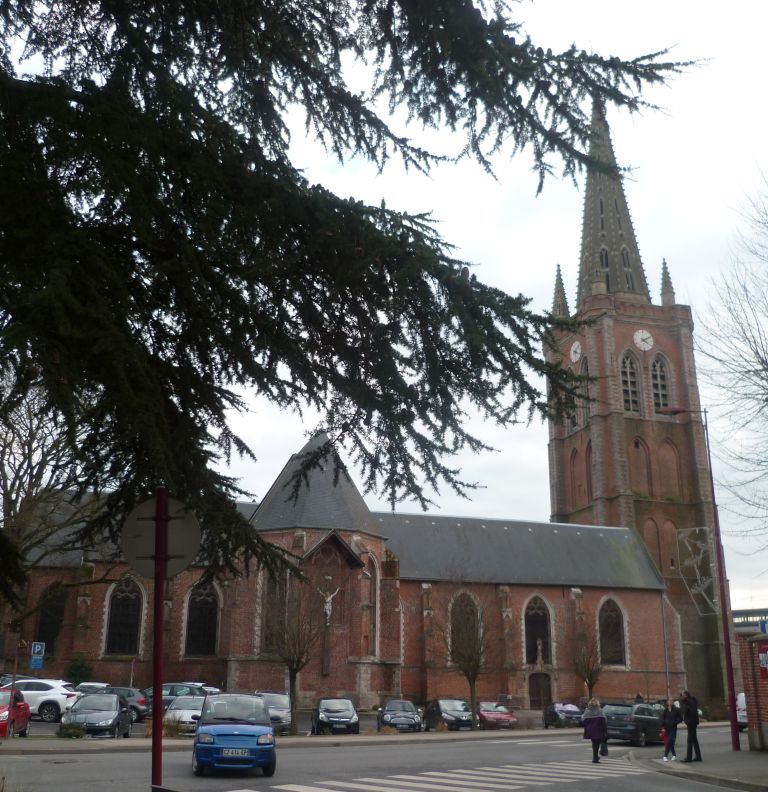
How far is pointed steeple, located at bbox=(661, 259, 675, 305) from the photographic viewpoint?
66.8 m

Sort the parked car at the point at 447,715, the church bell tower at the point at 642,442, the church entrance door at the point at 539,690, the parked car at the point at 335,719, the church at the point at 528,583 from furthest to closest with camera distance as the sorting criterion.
A: the church bell tower at the point at 642,442 → the church entrance door at the point at 539,690 → the church at the point at 528,583 → the parked car at the point at 447,715 → the parked car at the point at 335,719

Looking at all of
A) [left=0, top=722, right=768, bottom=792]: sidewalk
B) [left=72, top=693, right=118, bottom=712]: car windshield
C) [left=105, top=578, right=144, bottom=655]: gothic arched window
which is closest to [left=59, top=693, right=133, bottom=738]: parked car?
[left=72, top=693, right=118, bottom=712]: car windshield

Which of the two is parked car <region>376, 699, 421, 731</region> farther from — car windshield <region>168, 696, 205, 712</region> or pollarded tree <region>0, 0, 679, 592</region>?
pollarded tree <region>0, 0, 679, 592</region>

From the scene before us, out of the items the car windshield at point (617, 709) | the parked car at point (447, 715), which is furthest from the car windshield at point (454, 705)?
the car windshield at point (617, 709)

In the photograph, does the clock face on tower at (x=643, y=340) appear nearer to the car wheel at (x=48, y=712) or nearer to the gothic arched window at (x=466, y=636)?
the gothic arched window at (x=466, y=636)

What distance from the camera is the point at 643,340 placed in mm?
63812

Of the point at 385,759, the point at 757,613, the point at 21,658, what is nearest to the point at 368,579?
the point at 21,658

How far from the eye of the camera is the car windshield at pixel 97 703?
76.5 ft

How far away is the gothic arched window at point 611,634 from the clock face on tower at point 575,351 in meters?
19.2

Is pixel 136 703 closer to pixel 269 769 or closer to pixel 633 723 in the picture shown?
pixel 633 723

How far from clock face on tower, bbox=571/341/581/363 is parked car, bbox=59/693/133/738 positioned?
151 ft

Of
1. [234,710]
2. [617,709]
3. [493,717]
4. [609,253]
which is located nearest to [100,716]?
[234,710]

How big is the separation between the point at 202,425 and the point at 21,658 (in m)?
37.5

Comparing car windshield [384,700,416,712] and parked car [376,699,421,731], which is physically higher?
car windshield [384,700,416,712]
